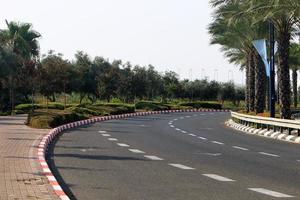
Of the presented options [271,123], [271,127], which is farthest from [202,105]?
[271,123]

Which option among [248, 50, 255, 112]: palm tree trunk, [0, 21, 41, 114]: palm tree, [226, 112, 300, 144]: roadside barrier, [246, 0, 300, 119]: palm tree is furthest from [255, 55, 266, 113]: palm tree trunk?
[0, 21, 41, 114]: palm tree

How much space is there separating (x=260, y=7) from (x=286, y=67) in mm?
4048

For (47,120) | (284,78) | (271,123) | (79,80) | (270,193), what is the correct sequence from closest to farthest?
(270,193) < (271,123) < (47,120) < (284,78) < (79,80)

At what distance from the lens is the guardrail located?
2792cm

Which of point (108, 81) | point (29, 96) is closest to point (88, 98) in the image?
point (108, 81)

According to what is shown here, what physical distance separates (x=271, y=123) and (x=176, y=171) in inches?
686

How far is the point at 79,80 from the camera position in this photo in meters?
85.2

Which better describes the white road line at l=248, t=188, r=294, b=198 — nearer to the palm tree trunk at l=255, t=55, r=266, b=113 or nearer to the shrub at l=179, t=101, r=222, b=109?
the palm tree trunk at l=255, t=55, r=266, b=113

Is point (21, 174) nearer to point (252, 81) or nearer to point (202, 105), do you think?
point (252, 81)

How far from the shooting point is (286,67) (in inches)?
1417

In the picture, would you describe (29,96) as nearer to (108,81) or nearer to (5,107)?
(108,81)

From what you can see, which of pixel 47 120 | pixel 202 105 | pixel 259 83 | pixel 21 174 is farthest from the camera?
pixel 202 105

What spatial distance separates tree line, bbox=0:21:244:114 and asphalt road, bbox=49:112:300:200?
2807cm

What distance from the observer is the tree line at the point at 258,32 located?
34750 millimetres
